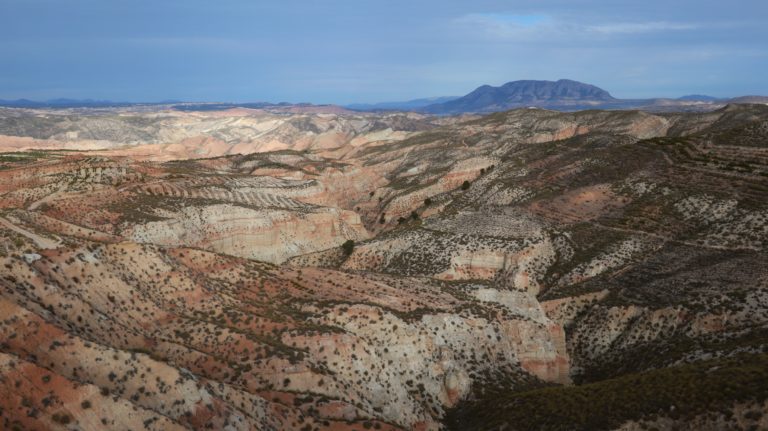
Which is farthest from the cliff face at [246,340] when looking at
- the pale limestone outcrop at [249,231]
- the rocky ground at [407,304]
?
the pale limestone outcrop at [249,231]

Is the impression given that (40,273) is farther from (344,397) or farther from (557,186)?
(557,186)

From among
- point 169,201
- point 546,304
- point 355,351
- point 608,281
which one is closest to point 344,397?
point 355,351

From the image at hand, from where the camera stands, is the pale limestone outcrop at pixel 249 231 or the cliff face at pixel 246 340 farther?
the pale limestone outcrop at pixel 249 231

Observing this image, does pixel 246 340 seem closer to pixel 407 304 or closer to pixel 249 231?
pixel 407 304

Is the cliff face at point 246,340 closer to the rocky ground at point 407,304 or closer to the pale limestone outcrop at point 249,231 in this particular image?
the rocky ground at point 407,304

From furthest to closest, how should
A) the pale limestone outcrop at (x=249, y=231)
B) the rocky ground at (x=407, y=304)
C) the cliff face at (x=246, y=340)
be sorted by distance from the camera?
the pale limestone outcrop at (x=249, y=231)
the rocky ground at (x=407, y=304)
the cliff face at (x=246, y=340)

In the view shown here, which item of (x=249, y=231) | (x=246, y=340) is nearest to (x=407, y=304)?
(x=246, y=340)

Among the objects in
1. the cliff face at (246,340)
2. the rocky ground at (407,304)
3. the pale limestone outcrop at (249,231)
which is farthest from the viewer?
the pale limestone outcrop at (249,231)

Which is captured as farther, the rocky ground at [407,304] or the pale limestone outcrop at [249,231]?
the pale limestone outcrop at [249,231]
